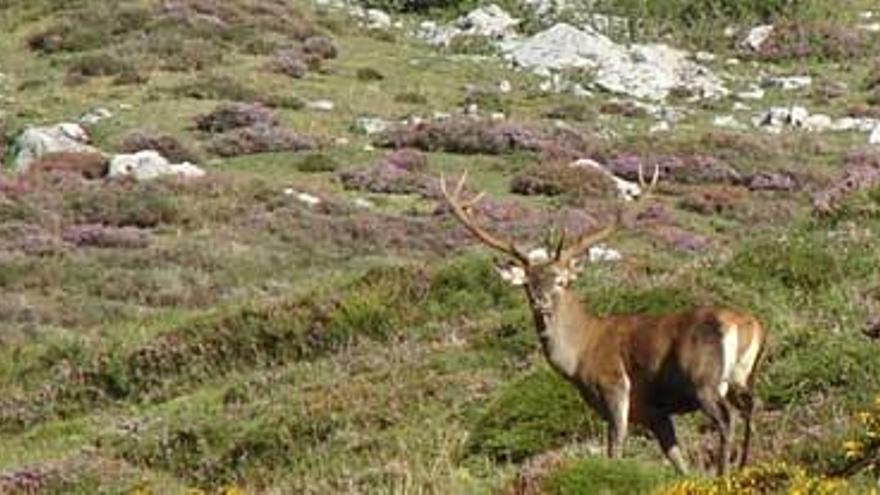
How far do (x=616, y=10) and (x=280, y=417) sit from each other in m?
36.6

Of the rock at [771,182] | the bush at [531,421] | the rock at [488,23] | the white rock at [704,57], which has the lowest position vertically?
the rock at [488,23]

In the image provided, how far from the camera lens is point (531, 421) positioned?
12328mm

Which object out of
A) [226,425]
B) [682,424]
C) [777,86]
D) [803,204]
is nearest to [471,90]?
[777,86]

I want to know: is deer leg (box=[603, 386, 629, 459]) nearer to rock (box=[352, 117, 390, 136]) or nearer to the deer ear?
the deer ear

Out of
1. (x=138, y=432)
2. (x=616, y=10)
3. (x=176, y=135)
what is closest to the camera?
(x=138, y=432)

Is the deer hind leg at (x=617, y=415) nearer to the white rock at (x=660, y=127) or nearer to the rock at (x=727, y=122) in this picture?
the white rock at (x=660, y=127)

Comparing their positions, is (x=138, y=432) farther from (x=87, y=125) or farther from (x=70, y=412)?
(x=87, y=125)

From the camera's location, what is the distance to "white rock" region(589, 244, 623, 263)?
22684 mm

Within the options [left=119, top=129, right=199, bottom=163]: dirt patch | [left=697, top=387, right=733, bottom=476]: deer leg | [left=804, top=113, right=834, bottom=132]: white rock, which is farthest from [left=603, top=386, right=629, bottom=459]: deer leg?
[left=804, top=113, right=834, bottom=132]: white rock

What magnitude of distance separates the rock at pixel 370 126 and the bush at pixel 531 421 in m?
24.4

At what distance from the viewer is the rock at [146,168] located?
105ft

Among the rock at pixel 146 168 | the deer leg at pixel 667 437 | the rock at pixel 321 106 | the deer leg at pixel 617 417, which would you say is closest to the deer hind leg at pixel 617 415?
the deer leg at pixel 617 417

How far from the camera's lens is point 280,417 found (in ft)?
47.3

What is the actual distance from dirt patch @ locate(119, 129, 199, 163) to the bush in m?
21.9
